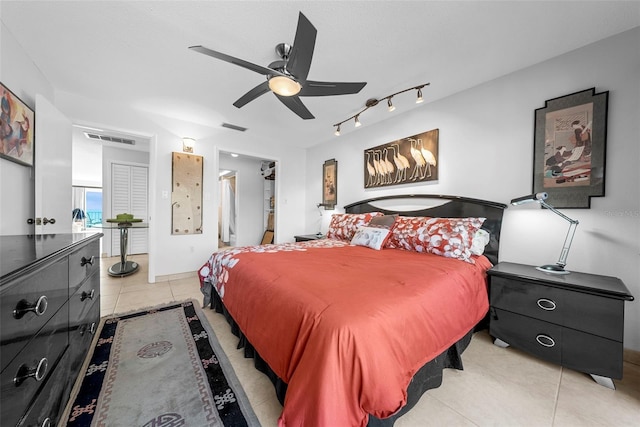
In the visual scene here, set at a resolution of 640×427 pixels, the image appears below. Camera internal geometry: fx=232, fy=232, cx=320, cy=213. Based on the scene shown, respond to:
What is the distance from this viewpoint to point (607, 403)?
135 cm

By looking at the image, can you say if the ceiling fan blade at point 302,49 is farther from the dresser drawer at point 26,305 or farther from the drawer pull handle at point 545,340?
the drawer pull handle at point 545,340

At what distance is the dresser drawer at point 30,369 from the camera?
683 mm

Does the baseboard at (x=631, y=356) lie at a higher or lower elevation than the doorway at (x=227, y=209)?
lower

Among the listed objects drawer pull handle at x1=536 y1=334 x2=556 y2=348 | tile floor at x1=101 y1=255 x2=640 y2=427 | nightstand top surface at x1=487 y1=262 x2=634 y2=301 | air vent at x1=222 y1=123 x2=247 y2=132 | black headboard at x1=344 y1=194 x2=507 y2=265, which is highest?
air vent at x1=222 y1=123 x2=247 y2=132

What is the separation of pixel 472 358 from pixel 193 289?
3205mm

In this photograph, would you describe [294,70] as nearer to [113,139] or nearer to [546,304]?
[546,304]

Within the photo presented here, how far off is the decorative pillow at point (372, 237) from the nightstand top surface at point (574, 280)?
998 mm

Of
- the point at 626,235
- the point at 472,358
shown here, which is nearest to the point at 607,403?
the point at 472,358

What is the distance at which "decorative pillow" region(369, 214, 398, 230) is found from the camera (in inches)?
109

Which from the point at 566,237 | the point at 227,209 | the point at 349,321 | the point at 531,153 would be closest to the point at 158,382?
the point at 349,321

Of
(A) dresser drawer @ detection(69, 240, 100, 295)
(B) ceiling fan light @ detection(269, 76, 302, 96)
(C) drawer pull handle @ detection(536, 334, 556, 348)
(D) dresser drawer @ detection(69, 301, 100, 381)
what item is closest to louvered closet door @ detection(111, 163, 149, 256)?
(A) dresser drawer @ detection(69, 240, 100, 295)

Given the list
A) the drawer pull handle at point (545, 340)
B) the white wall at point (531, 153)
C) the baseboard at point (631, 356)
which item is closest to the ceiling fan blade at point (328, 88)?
the white wall at point (531, 153)

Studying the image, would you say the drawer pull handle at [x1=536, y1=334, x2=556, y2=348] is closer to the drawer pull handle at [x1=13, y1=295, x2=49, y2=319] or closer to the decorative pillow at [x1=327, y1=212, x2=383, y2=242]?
the decorative pillow at [x1=327, y1=212, x2=383, y2=242]

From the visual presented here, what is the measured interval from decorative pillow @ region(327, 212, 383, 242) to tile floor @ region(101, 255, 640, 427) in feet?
5.71
